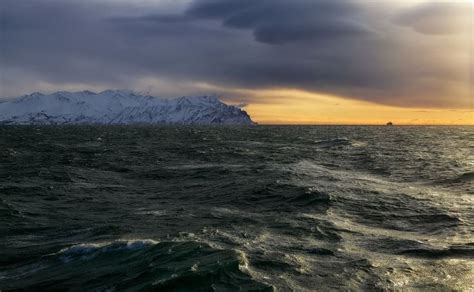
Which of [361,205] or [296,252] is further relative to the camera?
[361,205]

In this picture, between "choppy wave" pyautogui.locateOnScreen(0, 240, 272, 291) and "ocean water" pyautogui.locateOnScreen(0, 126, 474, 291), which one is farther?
"ocean water" pyautogui.locateOnScreen(0, 126, 474, 291)

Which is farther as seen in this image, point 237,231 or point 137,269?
point 237,231

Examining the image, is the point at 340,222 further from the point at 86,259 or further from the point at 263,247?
the point at 86,259

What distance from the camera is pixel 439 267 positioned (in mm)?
15367

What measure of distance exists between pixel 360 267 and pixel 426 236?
601cm

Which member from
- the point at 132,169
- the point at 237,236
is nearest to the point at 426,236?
the point at 237,236

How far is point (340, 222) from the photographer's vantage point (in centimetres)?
2194

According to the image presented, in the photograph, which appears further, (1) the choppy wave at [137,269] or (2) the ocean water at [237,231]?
(2) the ocean water at [237,231]

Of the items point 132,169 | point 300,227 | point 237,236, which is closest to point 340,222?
point 300,227

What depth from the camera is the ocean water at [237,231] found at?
14.0 meters

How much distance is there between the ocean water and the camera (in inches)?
551

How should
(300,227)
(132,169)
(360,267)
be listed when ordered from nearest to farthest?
(360,267)
(300,227)
(132,169)

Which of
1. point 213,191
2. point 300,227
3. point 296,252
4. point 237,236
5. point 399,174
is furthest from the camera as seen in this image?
point 399,174

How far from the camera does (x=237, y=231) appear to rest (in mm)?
19750
